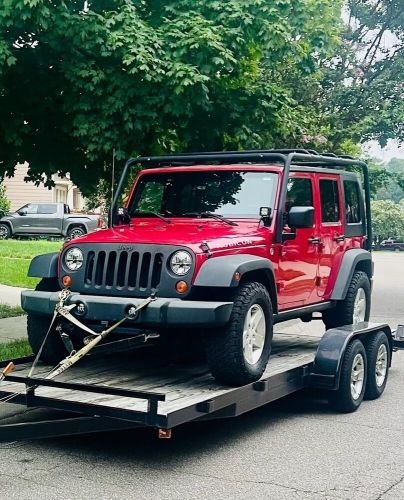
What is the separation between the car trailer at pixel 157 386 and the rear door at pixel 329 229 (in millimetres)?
684

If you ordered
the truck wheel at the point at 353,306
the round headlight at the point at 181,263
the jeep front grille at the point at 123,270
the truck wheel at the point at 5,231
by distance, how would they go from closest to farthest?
the round headlight at the point at 181,263 → the jeep front grille at the point at 123,270 → the truck wheel at the point at 353,306 → the truck wheel at the point at 5,231

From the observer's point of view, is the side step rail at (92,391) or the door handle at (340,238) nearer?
the side step rail at (92,391)

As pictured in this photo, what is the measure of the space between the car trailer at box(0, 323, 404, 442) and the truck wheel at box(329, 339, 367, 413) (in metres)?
0.01

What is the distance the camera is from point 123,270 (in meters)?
6.68

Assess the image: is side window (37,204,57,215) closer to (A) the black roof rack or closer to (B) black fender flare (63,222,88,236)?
(B) black fender flare (63,222,88,236)

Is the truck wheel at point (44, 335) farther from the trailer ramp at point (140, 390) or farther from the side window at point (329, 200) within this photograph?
the side window at point (329, 200)

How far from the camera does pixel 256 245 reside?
23.3 feet

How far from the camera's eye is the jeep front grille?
6.55 meters

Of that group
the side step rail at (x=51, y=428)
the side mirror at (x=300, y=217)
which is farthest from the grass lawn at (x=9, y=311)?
the side step rail at (x=51, y=428)

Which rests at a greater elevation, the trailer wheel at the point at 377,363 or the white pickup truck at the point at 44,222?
the white pickup truck at the point at 44,222

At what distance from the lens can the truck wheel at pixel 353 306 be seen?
8.92 meters

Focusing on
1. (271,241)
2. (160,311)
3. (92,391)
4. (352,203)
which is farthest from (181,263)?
(352,203)

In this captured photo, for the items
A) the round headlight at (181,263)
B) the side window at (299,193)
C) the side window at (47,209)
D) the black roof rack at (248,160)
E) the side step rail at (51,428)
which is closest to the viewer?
the side step rail at (51,428)

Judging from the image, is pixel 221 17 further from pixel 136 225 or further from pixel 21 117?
pixel 136 225
